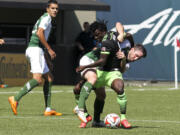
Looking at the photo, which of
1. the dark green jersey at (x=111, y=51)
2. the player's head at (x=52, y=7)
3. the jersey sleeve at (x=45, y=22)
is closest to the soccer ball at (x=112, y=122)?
the dark green jersey at (x=111, y=51)

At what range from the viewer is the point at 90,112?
1355cm

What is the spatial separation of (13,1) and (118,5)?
399cm

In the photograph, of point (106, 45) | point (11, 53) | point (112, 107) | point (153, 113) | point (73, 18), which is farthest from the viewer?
point (73, 18)

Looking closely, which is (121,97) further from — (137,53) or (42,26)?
(42,26)

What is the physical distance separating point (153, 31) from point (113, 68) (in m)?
14.9

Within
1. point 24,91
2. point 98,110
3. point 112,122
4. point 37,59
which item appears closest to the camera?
point 112,122

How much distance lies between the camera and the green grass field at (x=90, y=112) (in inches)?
380

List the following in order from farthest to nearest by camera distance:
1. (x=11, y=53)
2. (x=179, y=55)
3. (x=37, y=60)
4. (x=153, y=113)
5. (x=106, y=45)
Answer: (x=179, y=55), (x=11, y=53), (x=153, y=113), (x=37, y=60), (x=106, y=45)

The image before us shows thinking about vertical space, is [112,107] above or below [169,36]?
below

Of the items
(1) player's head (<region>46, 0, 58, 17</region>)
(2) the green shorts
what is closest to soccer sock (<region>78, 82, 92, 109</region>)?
(2) the green shorts

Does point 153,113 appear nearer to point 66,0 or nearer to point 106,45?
point 106,45

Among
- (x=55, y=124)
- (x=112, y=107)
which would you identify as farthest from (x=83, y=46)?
(x=55, y=124)

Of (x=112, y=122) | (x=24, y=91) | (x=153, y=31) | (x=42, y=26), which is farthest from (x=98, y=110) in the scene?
(x=153, y=31)

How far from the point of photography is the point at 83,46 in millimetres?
24531
